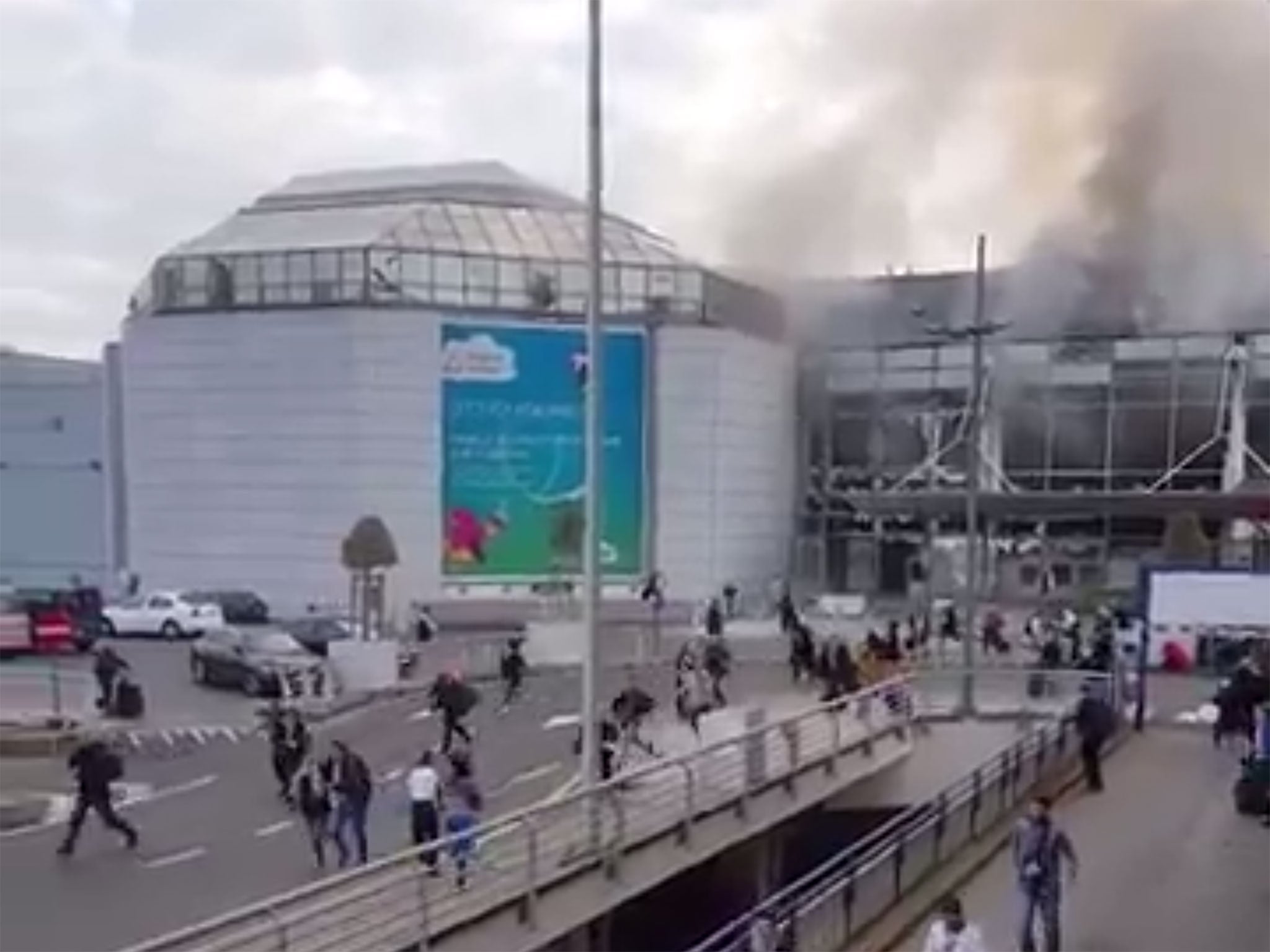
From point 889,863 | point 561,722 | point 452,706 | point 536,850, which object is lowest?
point 561,722

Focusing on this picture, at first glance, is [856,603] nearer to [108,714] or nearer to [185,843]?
[108,714]

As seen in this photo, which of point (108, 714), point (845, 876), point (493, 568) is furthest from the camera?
point (493, 568)

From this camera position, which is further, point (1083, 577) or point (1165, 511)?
point (1083, 577)

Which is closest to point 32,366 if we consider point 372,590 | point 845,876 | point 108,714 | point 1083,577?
point 372,590

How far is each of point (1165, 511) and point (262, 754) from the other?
33.8m

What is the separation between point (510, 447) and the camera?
51.9m

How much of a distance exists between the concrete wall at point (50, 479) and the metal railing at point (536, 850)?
1964 inches

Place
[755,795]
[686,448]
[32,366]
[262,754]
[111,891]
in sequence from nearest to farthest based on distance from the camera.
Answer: [111,891] → [755,795] → [262,754] → [686,448] → [32,366]

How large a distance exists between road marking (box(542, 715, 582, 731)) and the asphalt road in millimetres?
153

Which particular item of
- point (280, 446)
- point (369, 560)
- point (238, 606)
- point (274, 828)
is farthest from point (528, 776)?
point (280, 446)

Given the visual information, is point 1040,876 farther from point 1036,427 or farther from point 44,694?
point 1036,427

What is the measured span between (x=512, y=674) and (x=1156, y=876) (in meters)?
15.3

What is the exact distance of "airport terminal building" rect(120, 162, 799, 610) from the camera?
52.1m

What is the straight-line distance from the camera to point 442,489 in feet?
172
